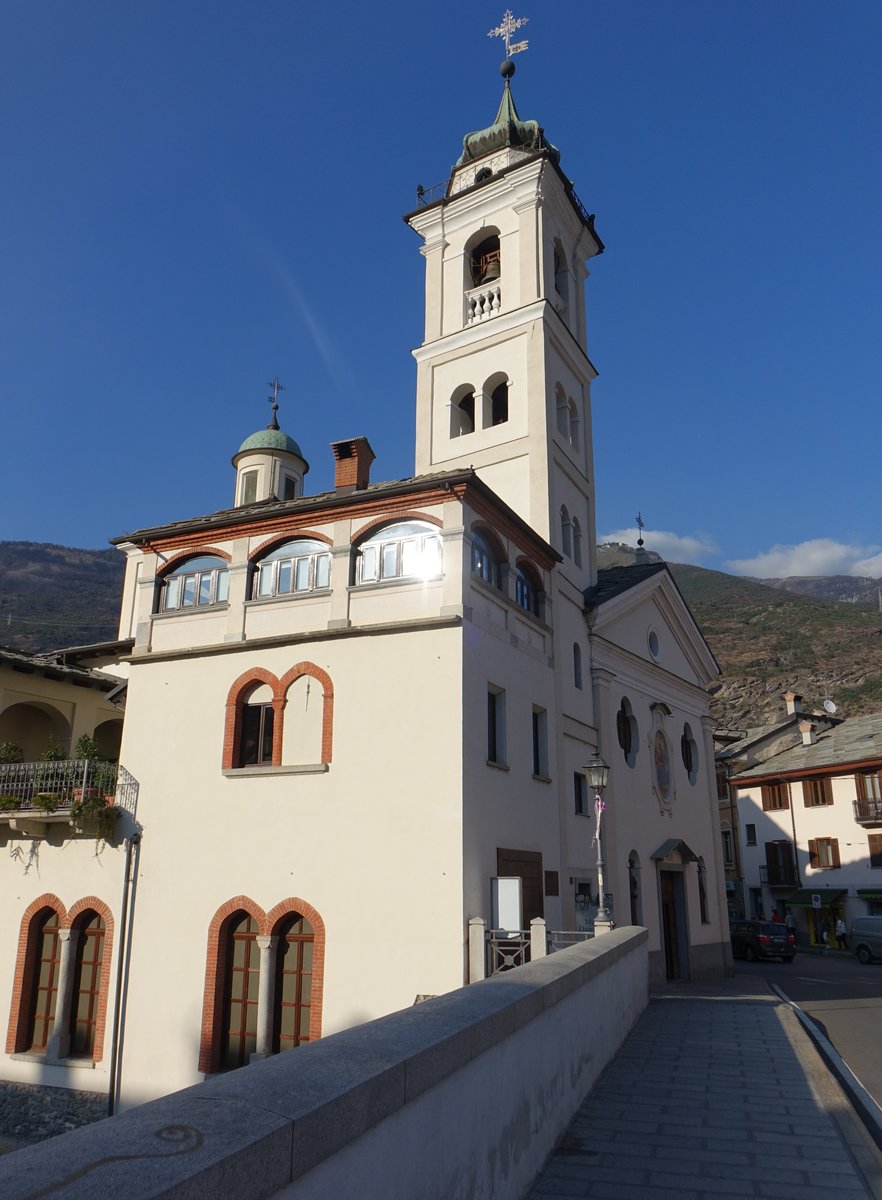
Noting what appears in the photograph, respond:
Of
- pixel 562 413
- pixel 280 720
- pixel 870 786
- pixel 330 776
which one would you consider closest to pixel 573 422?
pixel 562 413

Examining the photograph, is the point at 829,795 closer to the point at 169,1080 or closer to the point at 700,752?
the point at 700,752

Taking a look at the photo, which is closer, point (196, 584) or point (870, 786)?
point (196, 584)

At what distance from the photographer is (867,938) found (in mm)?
34500

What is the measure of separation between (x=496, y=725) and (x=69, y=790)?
911 cm

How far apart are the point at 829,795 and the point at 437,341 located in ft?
102

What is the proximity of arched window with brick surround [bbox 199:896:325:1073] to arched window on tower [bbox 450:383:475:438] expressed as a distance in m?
14.5

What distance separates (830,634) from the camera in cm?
9019

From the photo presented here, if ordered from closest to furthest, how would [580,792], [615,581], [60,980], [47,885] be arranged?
[60,980]
[47,885]
[580,792]
[615,581]

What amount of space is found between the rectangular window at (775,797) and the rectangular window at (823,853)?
2573 mm

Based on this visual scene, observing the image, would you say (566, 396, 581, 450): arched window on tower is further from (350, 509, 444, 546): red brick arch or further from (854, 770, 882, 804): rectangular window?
(854, 770, 882, 804): rectangular window

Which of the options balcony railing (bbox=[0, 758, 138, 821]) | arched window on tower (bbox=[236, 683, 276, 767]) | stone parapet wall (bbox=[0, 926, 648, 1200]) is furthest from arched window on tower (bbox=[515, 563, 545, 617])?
stone parapet wall (bbox=[0, 926, 648, 1200])

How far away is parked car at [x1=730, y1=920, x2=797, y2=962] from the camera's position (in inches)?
1359

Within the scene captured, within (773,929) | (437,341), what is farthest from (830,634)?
(437,341)

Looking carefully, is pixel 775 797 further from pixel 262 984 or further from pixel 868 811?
pixel 262 984
